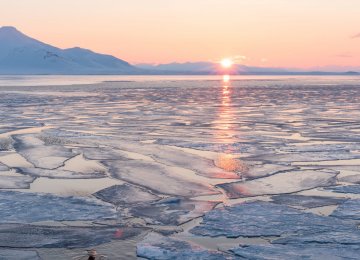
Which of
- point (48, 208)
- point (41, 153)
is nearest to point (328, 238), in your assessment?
point (48, 208)

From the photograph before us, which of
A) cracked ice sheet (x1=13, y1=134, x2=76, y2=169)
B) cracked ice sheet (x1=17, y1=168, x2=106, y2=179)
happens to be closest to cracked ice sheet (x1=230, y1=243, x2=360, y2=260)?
cracked ice sheet (x1=17, y1=168, x2=106, y2=179)

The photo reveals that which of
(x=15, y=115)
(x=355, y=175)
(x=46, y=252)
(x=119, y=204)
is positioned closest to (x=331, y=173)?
(x=355, y=175)

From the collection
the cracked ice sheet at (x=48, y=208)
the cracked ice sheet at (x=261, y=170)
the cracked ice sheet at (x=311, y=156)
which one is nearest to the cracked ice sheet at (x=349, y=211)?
the cracked ice sheet at (x=261, y=170)

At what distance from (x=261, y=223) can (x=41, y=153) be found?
5254mm

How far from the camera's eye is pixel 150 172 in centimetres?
761

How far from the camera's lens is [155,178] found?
23.7ft

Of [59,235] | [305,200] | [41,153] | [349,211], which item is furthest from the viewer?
[41,153]

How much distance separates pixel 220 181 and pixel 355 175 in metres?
2.06

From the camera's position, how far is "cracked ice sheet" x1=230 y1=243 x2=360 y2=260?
166 inches

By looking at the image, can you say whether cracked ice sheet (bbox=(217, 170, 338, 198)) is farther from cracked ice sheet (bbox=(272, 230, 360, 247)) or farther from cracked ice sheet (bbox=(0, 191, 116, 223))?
cracked ice sheet (bbox=(0, 191, 116, 223))

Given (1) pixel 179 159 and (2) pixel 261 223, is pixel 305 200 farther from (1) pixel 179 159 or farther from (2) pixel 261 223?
(1) pixel 179 159

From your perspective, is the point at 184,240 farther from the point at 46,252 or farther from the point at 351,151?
the point at 351,151

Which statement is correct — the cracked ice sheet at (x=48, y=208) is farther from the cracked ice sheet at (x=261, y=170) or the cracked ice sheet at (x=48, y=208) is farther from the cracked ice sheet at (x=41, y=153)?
the cracked ice sheet at (x=261, y=170)

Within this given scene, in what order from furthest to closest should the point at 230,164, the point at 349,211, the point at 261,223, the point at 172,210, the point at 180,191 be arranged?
the point at 230,164, the point at 180,191, the point at 172,210, the point at 349,211, the point at 261,223
